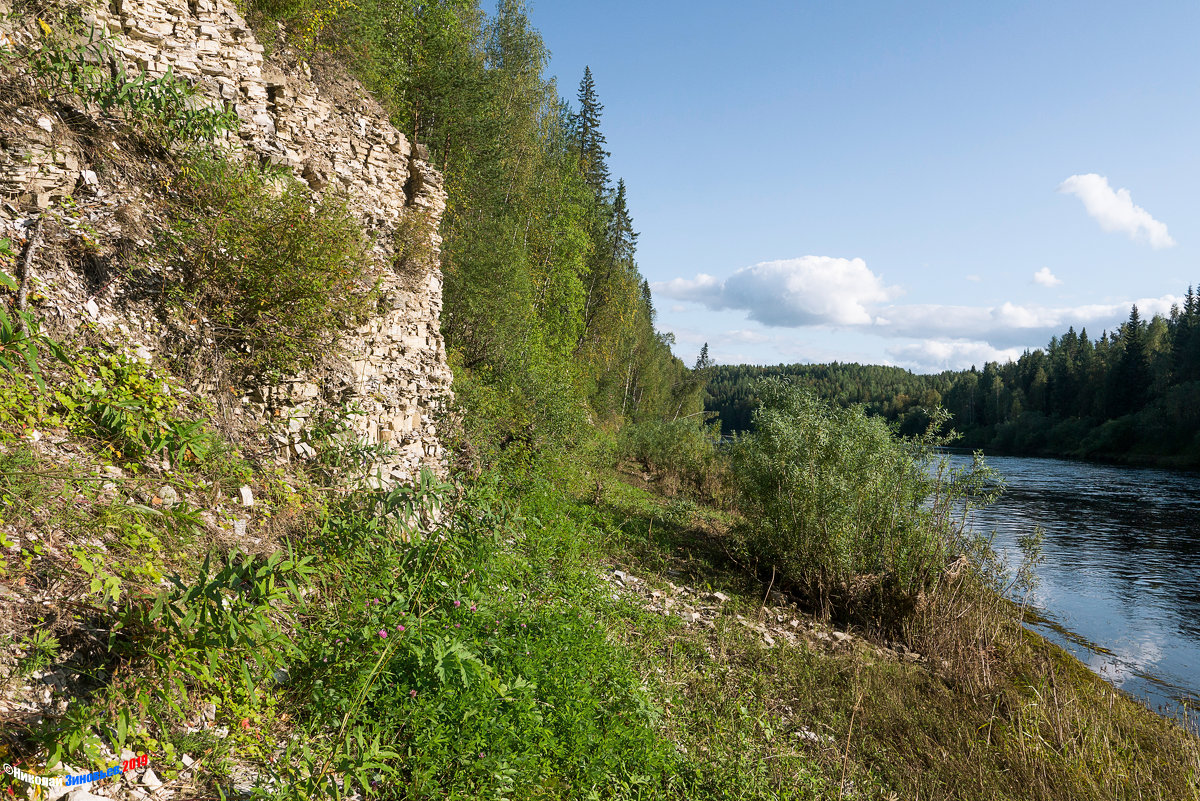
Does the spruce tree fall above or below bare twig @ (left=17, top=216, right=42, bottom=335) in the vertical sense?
above

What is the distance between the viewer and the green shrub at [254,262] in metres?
5.07

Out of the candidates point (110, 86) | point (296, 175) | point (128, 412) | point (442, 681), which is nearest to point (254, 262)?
point (110, 86)

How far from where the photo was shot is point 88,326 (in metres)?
4.20

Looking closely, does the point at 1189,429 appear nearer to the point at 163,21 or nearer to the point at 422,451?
A: the point at 422,451

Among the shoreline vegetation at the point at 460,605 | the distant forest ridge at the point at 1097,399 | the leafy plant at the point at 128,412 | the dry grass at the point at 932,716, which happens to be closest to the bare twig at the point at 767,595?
the shoreline vegetation at the point at 460,605

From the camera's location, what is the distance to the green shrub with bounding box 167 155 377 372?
5070mm

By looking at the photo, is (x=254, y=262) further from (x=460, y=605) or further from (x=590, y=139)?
(x=590, y=139)

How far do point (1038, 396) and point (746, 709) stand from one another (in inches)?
3023

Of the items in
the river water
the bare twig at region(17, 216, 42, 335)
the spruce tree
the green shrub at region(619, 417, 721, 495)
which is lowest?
the river water

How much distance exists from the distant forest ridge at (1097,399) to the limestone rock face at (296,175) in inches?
952

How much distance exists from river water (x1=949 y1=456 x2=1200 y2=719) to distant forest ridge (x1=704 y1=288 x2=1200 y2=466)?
10.5 metres

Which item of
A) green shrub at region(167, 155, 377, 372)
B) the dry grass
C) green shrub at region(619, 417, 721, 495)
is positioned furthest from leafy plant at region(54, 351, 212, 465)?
green shrub at region(619, 417, 721, 495)

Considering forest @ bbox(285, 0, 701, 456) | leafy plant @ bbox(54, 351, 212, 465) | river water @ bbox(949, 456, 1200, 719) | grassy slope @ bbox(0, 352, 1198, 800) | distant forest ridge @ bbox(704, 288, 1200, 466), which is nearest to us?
grassy slope @ bbox(0, 352, 1198, 800)

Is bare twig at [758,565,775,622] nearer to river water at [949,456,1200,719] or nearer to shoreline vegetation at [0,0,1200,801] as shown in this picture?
shoreline vegetation at [0,0,1200,801]
